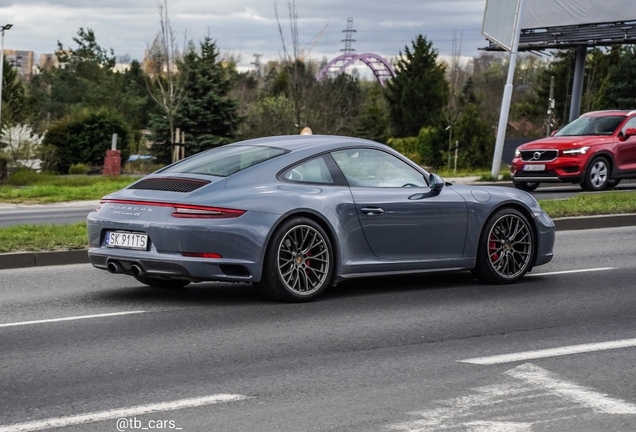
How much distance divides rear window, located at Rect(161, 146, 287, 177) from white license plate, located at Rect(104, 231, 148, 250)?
2.60 ft

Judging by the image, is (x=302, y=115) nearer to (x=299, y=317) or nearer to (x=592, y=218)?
(x=592, y=218)

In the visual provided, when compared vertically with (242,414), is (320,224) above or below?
above

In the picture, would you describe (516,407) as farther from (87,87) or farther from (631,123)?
(87,87)

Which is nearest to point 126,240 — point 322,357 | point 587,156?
point 322,357

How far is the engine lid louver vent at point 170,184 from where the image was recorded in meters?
7.98

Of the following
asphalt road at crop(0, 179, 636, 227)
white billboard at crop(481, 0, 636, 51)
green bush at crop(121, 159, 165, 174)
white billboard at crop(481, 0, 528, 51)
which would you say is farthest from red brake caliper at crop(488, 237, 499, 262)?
green bush at crop(121, 159, 165, 174)

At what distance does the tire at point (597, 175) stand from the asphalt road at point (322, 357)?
12385 millimetres

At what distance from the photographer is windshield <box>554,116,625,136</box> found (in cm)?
2245

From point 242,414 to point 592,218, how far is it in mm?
10978

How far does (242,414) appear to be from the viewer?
16.1 ft

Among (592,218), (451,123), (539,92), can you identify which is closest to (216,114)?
(451,123)

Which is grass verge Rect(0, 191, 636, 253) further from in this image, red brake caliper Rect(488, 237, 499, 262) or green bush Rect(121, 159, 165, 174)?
green bush Rect(121, 159, 165, 174)

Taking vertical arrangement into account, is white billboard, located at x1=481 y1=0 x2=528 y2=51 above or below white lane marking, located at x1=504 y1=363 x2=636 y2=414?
above

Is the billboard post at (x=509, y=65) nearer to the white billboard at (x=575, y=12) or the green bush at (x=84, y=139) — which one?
the white billboard at (x=575, y=12)
